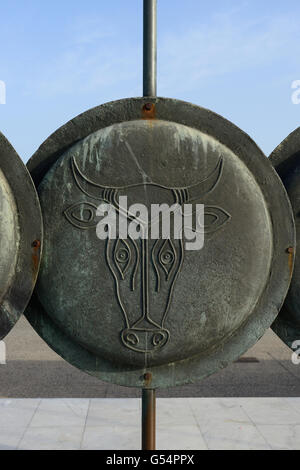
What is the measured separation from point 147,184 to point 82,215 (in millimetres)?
269

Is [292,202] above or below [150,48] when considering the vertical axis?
below

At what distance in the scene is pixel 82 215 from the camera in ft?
6.57

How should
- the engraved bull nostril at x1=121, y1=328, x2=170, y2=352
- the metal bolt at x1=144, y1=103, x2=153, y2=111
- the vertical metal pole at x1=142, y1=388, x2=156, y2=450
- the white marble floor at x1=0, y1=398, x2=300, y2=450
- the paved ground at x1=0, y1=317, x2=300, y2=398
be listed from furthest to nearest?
the paved ground at x1=0, y1=317, x2=300, y2=398, the white marble floor at x1=0, y1=398, x2=300, y2=450, the vertical metal pole at x1=142, y1=388, x2=156, y2=450, the metal bolt at x1=144, y1=103, x2=153, y2=111, the engraved bull nostril at x1=121, y1=328, x2=170, y2=352

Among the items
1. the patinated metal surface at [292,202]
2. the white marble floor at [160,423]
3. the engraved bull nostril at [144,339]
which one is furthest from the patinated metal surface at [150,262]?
the white marble floor at [160,423]

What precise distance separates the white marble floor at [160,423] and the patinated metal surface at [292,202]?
1725 mm

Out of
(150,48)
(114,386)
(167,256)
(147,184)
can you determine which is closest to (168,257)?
(167,256)

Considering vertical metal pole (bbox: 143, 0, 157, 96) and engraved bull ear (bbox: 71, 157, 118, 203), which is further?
vertical metal pole (bbox: 143, 0, 157, 96)

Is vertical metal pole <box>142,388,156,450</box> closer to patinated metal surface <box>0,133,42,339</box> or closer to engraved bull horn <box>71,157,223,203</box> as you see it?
patinated metal surface <box>0,133,42,339</box>

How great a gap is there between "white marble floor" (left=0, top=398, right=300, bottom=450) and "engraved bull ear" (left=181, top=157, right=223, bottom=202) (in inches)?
87.6

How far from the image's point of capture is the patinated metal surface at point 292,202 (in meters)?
2.18

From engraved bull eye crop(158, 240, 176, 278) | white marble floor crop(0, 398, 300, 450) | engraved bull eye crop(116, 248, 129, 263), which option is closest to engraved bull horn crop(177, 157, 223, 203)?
engraved bull eye crop(158, 240, 176, 278)

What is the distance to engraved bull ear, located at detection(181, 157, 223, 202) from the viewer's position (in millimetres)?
1997

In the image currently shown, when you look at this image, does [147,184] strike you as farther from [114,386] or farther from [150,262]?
[114,386]
